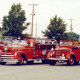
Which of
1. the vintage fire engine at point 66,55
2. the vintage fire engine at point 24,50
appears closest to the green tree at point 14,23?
the vintage fire engine at point 24,50

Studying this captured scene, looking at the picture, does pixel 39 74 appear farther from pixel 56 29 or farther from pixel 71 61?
pixel 56 29

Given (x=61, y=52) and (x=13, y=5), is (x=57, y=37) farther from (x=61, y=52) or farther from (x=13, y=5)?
(x=61, y=52)

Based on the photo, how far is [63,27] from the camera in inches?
2002

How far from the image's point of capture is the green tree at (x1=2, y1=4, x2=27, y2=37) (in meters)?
41.7

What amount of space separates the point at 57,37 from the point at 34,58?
28912 millimetres

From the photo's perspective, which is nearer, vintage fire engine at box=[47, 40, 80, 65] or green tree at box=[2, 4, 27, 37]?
vintage fire engine at box=[47, 40, 80, 65]

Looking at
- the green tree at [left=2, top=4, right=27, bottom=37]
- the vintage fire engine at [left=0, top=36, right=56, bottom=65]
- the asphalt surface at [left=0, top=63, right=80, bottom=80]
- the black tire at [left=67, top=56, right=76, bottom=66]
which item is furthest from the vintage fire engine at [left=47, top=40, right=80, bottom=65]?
the green tree at [left=2, top=4, right=27, bottom=37]

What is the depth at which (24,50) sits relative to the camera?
2139cm

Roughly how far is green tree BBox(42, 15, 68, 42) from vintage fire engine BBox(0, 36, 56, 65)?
89.7 ft

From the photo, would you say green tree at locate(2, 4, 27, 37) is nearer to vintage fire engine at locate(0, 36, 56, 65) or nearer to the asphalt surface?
vintage fire engine at locate(0, 36, 56, 65)

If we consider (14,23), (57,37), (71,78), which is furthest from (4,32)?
(71,78)

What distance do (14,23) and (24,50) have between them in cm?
2071

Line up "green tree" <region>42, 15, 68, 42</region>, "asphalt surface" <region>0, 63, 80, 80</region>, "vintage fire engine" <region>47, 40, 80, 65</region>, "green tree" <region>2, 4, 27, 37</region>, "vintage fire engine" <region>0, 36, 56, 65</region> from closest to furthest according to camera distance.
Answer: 1. "asphalt surface" <region>0, 63, 80, 80</region>
2. "vintage fire engine" <region>47, 40, 80, 65</region>
3. "vintage fire engine" <region>0, 36, 56, 65</region>
4. "green tree" <region>2, 4, 27, 37</region>
5. "green tree" <region>42, 15, 68, 42</region>

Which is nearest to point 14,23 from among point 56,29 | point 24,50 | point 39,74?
point 56,29
